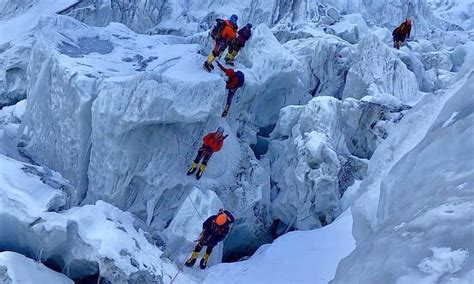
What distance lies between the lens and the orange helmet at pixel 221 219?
7531 millimetres

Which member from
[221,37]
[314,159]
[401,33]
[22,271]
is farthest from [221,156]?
[401,33]

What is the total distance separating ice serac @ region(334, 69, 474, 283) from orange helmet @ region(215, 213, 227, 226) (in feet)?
8.44

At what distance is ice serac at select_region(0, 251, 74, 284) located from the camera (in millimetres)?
5219

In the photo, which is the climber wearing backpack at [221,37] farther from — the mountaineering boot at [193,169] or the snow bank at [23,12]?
the snow bank at [23,12]

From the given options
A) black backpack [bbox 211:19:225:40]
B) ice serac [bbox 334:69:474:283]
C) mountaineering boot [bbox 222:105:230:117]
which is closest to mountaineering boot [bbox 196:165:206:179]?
mountaineering boot [bbox 222:105:230:117]

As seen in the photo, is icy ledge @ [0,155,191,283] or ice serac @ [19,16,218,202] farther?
ice serac @ [19,16,218,202]

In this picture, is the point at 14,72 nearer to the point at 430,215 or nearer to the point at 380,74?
the point at 380,74

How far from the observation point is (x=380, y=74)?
46.2ft

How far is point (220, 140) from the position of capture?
30.0 feet

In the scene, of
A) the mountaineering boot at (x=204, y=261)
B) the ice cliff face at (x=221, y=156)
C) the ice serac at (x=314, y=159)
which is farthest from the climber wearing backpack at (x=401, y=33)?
the mountaineering boot at (x=204, y=261)

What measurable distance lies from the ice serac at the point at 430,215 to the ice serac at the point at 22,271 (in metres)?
3.20

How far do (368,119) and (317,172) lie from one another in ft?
7.93

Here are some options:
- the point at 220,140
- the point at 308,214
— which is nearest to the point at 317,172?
the point at 308,214

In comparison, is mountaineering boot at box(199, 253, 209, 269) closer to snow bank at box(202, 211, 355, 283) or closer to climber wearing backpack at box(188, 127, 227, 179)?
snow bank at box(202, 211, 355, 283)
